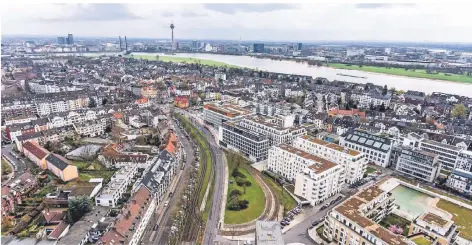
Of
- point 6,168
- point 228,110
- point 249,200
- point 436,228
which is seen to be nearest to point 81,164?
point 6,168

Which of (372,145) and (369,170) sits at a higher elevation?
(372,145)

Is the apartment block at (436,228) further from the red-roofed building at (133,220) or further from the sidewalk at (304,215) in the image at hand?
the red-roofed building at (133,220)

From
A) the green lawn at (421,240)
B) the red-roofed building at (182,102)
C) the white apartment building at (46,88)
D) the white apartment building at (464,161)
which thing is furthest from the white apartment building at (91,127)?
the white apartment building at (464,161)

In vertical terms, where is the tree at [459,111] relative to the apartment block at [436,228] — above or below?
above

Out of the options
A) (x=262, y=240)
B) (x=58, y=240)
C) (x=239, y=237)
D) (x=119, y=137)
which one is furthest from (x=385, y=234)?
(x=119, y=137)

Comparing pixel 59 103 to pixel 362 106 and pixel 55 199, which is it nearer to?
pixel 55 199

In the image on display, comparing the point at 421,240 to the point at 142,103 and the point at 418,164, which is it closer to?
the point at 418,164
